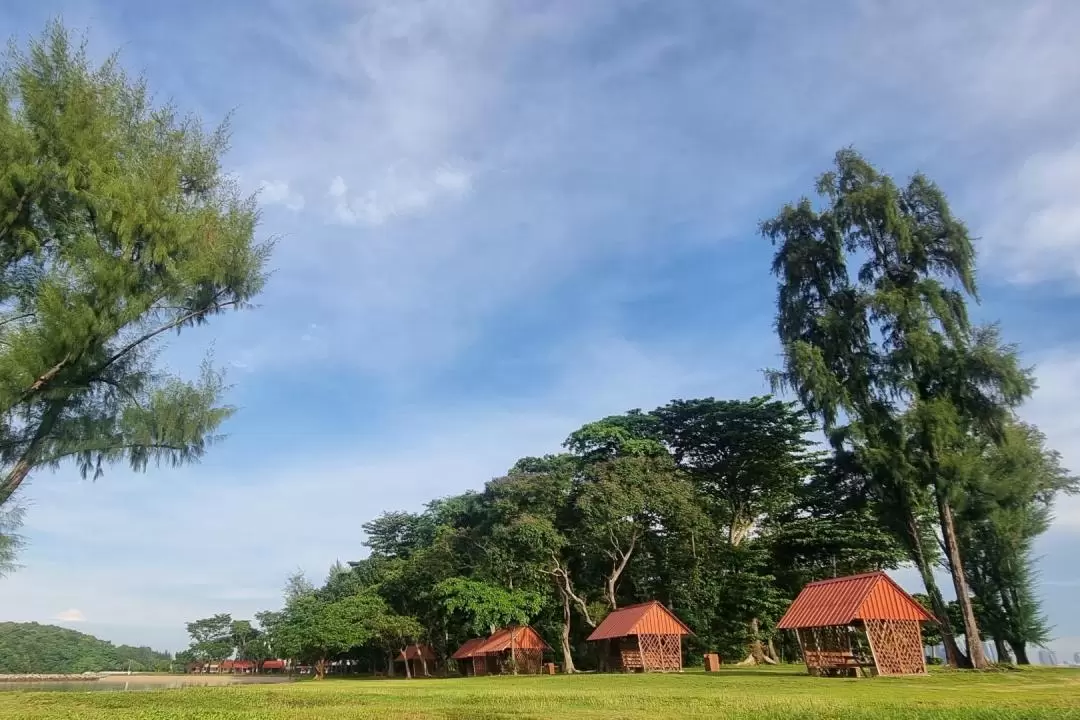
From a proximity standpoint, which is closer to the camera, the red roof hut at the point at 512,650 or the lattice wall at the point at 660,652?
the lattice wall at the point at 660,652

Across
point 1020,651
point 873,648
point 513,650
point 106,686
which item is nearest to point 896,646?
point 873,648

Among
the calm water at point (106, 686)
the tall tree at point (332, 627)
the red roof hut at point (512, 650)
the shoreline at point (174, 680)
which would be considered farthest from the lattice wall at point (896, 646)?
the shoreline at point (174, 680)

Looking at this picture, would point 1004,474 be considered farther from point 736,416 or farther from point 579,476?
point 579,476

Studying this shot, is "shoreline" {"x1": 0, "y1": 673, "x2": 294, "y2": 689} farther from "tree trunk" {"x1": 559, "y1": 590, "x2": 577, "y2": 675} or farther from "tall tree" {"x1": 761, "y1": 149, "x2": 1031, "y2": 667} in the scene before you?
"tall tree" {"x1": 761, "y1": 149, "x2": 1031, "y2": 667}

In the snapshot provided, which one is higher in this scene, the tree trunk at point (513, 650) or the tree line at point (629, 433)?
the tree line at point (629, 433)

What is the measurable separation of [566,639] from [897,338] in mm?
22045

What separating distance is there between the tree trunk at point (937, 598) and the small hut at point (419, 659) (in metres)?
34.9

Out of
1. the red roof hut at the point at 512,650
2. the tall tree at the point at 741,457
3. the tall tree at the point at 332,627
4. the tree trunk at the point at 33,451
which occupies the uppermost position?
the tall tree at the point at 741,457

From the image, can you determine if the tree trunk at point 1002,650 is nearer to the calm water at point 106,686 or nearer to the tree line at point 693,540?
the tree line at point 693,540

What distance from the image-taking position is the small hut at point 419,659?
166 feet

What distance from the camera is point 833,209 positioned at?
27.0 metres

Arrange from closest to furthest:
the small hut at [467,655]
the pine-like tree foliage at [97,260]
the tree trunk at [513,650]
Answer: the pine-like tree foliage at [97,260]
the tree trunk at [513,650]
the small hut at [467,655]

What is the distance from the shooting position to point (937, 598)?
25.4m

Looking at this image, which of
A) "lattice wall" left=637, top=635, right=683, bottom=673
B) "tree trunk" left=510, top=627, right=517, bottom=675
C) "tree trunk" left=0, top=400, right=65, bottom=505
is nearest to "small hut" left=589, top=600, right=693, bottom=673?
"lattice wall" left=637, top=635, right=683, bottom=673
